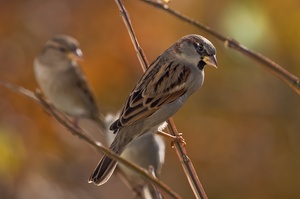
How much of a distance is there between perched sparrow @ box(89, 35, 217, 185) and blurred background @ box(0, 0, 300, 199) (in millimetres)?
1748

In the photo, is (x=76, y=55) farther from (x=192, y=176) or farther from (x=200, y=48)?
(x=192, y=176)

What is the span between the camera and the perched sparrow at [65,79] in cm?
490

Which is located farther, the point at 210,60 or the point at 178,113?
the point at 178,113

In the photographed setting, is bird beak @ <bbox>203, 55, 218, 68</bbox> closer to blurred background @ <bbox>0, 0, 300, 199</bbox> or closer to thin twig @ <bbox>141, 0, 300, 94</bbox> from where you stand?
thin twig @ <bbox>141, 0, 300, 94</bbox>

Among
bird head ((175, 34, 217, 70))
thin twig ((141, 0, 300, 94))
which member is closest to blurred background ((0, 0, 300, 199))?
bird head ((175, 34, 217, 70))

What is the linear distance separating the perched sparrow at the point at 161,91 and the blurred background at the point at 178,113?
5.74 feet

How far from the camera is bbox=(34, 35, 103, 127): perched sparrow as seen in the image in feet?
16.1

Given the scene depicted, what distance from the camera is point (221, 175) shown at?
17.3 feet

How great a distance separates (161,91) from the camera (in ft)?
9.56

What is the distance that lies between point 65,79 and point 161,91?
2.17 m

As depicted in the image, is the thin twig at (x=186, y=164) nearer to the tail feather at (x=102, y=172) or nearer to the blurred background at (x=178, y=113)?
the tail feather at (x=102, y=172)

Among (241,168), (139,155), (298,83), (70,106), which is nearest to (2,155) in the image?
(139,155)

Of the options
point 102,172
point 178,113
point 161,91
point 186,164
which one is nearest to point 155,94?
point 161,91

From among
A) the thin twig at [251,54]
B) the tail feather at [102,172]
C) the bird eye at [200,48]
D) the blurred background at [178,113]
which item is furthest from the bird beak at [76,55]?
the thin twig at [251,54]
